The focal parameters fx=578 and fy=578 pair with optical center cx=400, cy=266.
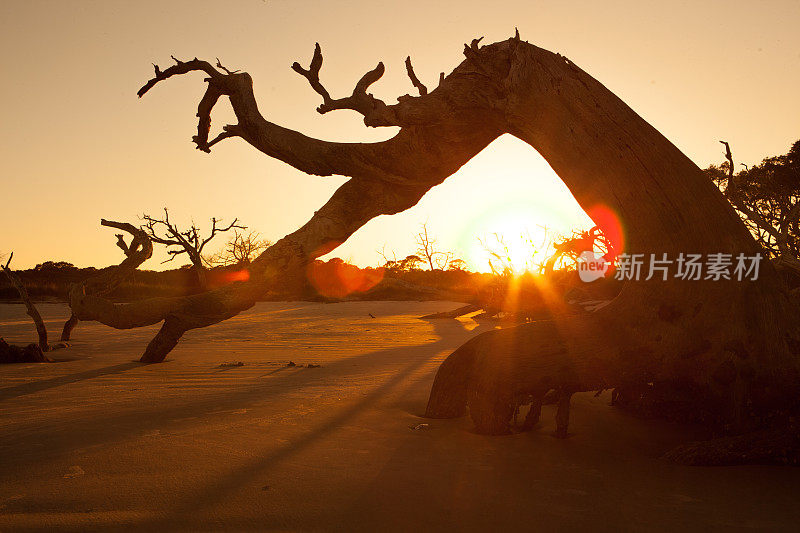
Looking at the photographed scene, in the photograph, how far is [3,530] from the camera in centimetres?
254

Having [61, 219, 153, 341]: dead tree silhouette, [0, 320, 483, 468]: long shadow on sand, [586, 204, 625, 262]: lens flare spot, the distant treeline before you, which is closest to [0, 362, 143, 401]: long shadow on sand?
[0, 320, 483, 468]: long shadow on sand

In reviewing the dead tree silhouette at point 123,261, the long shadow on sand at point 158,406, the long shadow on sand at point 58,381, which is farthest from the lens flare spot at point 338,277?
the long shadow on sand at point 158,406

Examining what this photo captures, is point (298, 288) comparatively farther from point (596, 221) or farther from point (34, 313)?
point (596, 221)

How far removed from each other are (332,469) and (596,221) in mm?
2725

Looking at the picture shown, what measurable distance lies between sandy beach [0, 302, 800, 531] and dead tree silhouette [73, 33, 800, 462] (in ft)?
1.45

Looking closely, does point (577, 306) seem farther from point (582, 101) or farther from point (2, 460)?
point (2, 460)

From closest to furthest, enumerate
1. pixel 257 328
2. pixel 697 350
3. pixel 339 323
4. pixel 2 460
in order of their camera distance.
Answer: pixel 2 460 < pixel 697 350 < pixel 257 328 < pixel 339 323

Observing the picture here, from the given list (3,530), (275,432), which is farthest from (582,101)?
(3,530)

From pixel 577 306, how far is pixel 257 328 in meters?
8.62

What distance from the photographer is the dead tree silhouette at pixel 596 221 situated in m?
3.73

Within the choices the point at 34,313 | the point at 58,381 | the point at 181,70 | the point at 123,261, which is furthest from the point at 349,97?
the point at 34,313

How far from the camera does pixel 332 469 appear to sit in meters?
3.40

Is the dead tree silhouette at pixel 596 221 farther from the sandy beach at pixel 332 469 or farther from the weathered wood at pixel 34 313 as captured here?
the weathered wood at pixel 34 313

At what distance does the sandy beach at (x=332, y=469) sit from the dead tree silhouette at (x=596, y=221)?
442 mm
